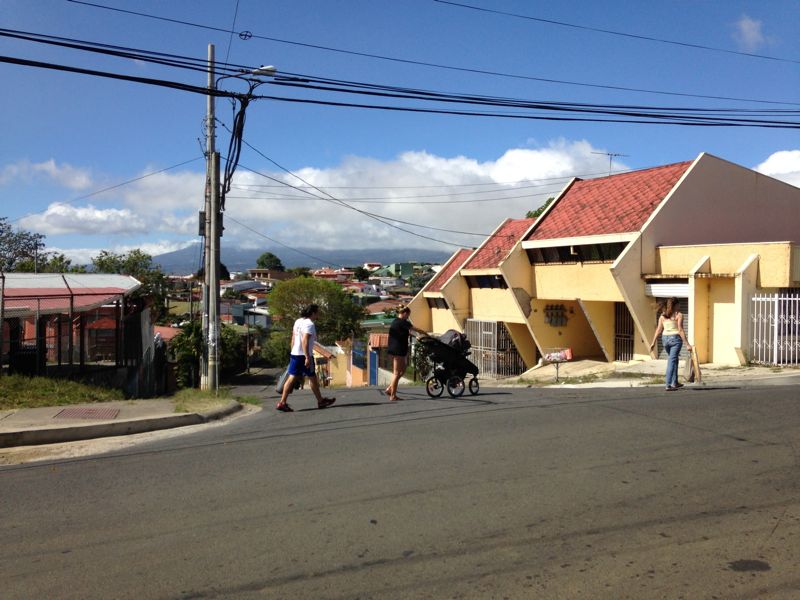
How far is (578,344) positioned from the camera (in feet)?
94.5

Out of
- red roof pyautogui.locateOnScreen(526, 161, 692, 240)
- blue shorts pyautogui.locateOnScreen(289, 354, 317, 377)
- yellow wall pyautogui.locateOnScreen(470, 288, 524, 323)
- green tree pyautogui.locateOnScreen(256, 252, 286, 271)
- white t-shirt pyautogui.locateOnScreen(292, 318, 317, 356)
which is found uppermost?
green tree pyautogui.locateOnScreen(256, 252, 286, 271)

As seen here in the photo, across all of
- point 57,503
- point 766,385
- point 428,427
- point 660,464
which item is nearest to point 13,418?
point 57,503

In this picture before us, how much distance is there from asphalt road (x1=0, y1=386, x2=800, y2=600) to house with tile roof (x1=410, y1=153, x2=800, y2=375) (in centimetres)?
972

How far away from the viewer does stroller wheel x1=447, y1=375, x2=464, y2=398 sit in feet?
42.0

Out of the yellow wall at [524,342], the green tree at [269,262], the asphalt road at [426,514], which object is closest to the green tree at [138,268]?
the yellow wall at [524,342]

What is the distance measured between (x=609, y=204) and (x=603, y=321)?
4.29 metres

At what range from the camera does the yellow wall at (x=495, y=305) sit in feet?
97.3

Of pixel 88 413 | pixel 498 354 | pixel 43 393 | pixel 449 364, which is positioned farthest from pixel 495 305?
pixel 88 413

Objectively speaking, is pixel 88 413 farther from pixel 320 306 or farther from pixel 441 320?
pixel 320 306

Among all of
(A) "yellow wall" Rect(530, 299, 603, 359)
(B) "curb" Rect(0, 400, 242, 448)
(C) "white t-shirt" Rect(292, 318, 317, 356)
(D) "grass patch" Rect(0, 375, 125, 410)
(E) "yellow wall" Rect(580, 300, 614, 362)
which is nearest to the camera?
(B) "curb" Rect(0, 400, 242, 448)

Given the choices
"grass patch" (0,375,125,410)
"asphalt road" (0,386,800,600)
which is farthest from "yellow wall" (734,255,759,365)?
"grass patch" (0,375,125,410)

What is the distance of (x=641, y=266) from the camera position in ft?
70.4

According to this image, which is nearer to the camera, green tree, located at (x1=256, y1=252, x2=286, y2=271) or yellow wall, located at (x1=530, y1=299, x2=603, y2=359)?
yellow wall, located at (x1=530, y1=299, x2=603, y2=359)

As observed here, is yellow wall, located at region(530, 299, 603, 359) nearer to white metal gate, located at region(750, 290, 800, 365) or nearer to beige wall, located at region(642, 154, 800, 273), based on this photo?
beige wall, located at region(642, 154, 800, 273)
